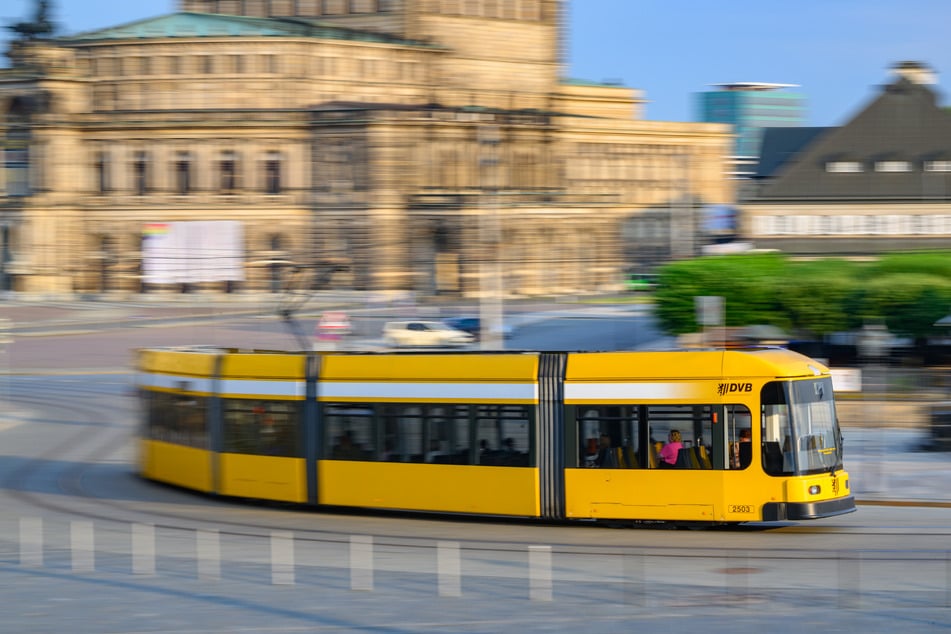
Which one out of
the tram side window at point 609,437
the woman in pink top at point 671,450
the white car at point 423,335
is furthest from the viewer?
the white car at point 423,335

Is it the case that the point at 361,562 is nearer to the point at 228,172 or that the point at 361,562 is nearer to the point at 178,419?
the point at 178,419

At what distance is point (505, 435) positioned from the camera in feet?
71.4

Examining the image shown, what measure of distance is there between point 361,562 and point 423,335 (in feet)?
156

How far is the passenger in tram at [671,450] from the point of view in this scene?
20.8 m

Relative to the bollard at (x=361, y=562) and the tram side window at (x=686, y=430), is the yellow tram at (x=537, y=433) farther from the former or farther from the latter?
the bollard at (x=361, y=562)

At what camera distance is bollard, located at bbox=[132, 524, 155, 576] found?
61.7 feet

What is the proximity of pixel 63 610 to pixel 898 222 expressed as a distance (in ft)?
199

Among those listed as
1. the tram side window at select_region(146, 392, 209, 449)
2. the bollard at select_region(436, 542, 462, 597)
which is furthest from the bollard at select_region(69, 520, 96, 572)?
the bollard at select_region(436, 542, 462, 597)

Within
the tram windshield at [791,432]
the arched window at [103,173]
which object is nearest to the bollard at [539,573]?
the tram windshield at [791,432]

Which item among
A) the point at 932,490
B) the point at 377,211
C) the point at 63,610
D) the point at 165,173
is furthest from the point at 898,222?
the point at 63,610

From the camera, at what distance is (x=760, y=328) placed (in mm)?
49562

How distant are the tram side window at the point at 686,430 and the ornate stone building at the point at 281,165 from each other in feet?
238

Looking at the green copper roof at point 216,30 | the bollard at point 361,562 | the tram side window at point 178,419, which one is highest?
the green copper roof at point 216,30

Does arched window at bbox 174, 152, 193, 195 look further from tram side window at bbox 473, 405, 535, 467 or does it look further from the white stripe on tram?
tram side window at bbox 473, 405, 535, 467
